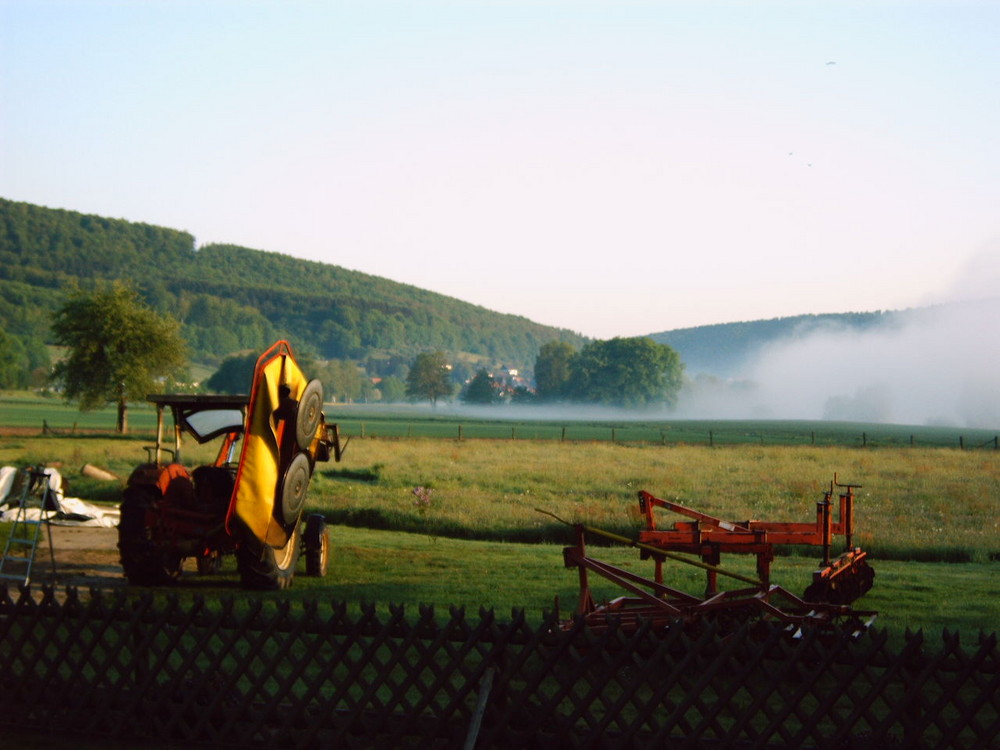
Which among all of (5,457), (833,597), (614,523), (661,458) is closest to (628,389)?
(661,458)

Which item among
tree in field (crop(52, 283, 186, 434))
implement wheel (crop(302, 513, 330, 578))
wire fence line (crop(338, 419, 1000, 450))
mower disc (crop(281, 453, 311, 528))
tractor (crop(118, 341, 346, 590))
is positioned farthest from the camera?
wire fence line (crop(338, 419, 1000, 450))

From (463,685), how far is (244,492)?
599 cm

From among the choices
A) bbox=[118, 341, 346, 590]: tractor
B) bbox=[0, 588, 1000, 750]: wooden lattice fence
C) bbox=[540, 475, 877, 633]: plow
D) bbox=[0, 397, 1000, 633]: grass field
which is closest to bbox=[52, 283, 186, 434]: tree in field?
bbox=[0, 397, 1000, 633]: grass field

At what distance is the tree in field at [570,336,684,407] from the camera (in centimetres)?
18162

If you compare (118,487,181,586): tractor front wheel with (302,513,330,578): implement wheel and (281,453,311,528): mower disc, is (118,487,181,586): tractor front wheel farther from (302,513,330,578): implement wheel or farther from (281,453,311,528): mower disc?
(302,513,330,578): implement wheel

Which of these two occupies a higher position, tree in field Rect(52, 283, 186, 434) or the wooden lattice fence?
tree in field Rect(52, 283, 186, 434)

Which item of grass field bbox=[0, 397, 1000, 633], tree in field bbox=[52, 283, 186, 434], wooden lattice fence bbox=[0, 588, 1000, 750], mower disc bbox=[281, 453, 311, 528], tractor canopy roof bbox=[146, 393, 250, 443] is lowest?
grass field bbox=[0, 397, 1000, 633]

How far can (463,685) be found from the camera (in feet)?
22.6

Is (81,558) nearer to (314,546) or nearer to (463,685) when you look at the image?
(314,546)

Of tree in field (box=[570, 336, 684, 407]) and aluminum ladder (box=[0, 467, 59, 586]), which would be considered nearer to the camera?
aluminum ladder (box=[0, 467, 59, 586])

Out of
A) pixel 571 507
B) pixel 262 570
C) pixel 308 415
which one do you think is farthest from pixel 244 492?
pixel 571 507

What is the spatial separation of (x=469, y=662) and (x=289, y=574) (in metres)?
4.96

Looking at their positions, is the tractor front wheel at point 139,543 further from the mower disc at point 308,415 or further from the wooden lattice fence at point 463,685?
the wooden lattice fence at point 463,685

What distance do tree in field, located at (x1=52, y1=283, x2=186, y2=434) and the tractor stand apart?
148 ft
